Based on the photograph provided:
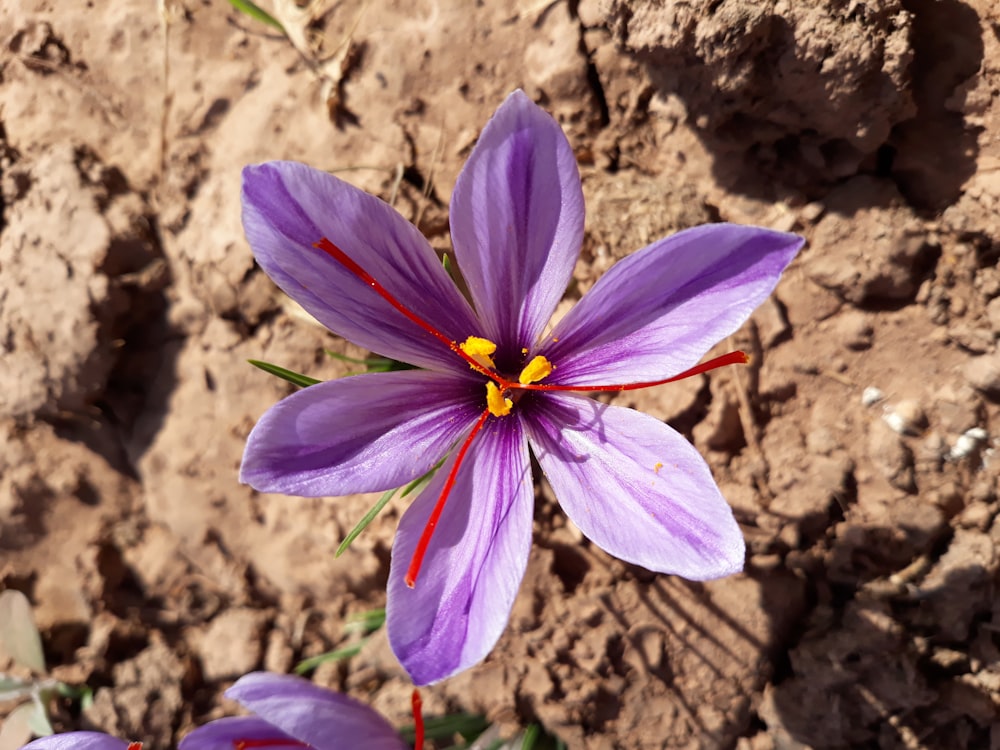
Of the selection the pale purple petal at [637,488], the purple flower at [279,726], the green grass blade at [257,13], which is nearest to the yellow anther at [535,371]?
the pale purple petal at [637,488]

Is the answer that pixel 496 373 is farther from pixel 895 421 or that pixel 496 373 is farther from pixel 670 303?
pixel 895 421

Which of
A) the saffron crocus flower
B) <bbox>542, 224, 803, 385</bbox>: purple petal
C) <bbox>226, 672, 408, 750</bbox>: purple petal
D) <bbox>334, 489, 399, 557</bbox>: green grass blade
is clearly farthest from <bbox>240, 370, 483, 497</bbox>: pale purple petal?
<bbox>226, 672, 408, 750</bbox>: purple petal

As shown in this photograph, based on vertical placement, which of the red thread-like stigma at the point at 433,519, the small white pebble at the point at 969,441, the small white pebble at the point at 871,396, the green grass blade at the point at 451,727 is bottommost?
the green grass blade at the point at 451,727

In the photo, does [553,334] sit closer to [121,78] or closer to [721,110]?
[721,110]

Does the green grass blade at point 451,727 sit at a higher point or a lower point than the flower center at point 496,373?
lower

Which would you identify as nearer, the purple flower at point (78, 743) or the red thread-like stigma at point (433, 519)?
the red thread-like stigma at point (433, 519)

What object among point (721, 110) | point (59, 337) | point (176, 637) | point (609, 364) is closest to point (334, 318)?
point (609, 364)

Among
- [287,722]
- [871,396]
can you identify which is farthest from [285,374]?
[871,396]

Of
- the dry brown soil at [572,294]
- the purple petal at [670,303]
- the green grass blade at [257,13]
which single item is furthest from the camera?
the green grass blade at [257,13]

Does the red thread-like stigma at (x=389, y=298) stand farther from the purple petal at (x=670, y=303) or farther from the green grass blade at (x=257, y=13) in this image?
the green grass blade at (x=257, y=13)
